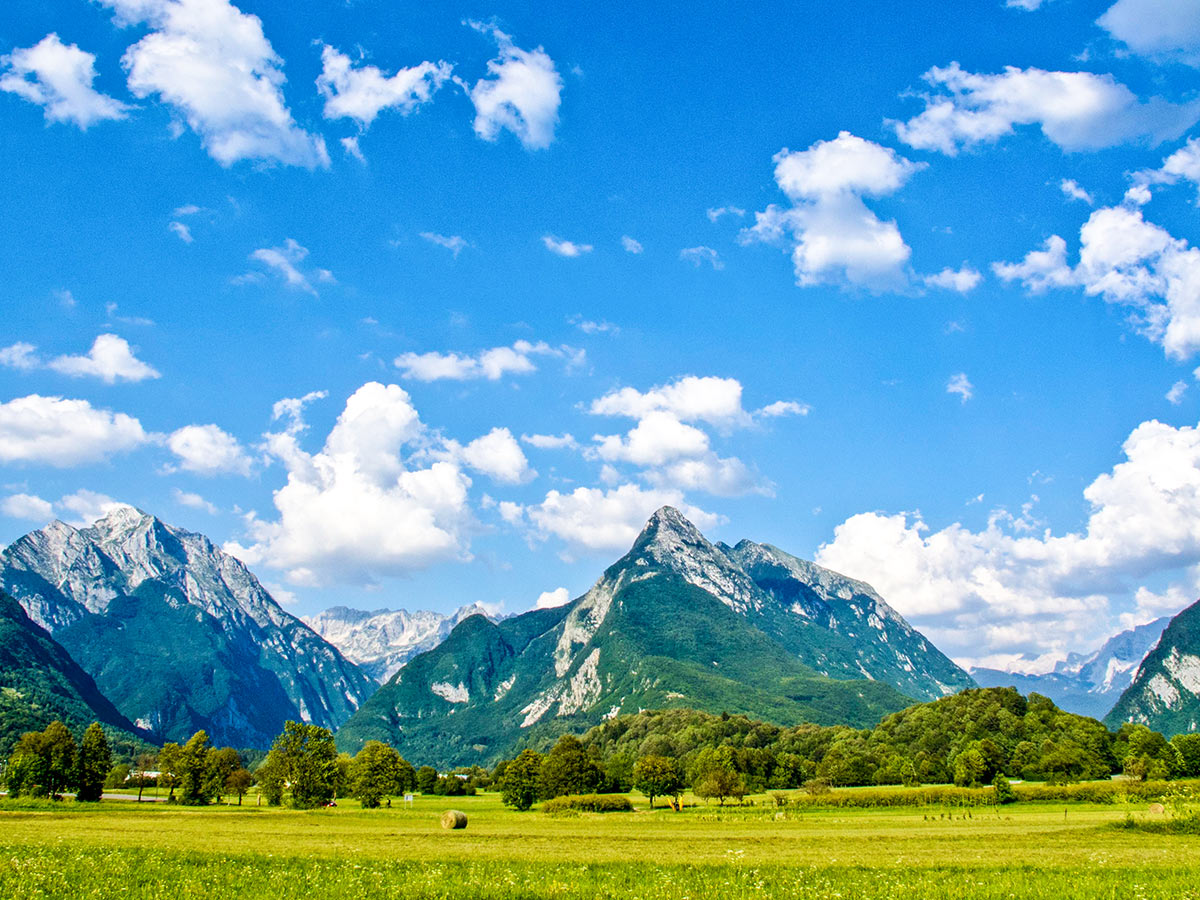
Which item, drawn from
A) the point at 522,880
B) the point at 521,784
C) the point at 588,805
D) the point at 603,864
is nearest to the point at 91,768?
the point at 521,784

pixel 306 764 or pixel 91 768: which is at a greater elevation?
pixel 306 764

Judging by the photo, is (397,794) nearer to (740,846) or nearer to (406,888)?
(740,846)

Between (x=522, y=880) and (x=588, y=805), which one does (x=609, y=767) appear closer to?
(x=588, y=805)

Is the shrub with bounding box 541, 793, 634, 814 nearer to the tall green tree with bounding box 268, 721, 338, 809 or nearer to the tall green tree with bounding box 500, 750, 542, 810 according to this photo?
the tall green tree with bounding box 500, 750, 542, 810

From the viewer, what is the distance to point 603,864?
3709cm

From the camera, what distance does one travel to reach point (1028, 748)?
172375 millimetres

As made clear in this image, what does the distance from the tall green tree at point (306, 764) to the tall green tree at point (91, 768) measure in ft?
110

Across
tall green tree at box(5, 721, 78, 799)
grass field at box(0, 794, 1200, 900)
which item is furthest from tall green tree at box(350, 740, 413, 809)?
grass field at box(0, 794, 1200, 900)

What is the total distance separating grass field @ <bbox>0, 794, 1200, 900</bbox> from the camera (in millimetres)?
26625

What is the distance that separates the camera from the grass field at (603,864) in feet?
87.4

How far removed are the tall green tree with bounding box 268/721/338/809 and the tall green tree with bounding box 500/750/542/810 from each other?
3336 centimetres

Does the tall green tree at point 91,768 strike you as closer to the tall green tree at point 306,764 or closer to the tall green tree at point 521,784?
the tall green tree at point 306,764

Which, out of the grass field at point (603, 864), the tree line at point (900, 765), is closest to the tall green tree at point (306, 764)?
the tree line at point (900, 765)

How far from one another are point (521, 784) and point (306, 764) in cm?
3985
